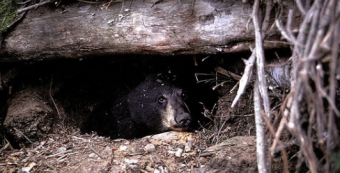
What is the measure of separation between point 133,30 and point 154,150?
3.63 feet

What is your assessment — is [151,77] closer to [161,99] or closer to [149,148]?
[161,99]

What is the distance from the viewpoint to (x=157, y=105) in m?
4.86

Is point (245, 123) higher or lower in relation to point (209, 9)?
lower

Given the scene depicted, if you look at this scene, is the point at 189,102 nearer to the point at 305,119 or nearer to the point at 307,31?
the point at 305,119

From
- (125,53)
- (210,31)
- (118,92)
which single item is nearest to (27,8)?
(125,53)

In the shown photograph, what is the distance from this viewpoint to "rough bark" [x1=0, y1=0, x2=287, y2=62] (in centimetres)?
333

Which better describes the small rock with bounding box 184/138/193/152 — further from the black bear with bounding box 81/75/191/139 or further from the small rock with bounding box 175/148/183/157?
the black bear with bounding box 81/75/191/139

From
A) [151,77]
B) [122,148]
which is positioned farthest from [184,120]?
[151,77]

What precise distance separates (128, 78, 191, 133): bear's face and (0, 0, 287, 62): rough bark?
111 centimetres

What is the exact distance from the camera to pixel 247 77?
2535mm

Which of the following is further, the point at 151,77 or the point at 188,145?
the point at 151,77

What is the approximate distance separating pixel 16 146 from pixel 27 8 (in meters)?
1.52

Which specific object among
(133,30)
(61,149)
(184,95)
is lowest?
(61,149)

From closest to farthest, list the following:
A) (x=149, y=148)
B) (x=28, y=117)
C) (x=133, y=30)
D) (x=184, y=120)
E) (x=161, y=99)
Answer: (x=133, y=30)
(x=149, y=148)
(x=184, y=120)
(x=28, y=117)
(x=161, y=99)
